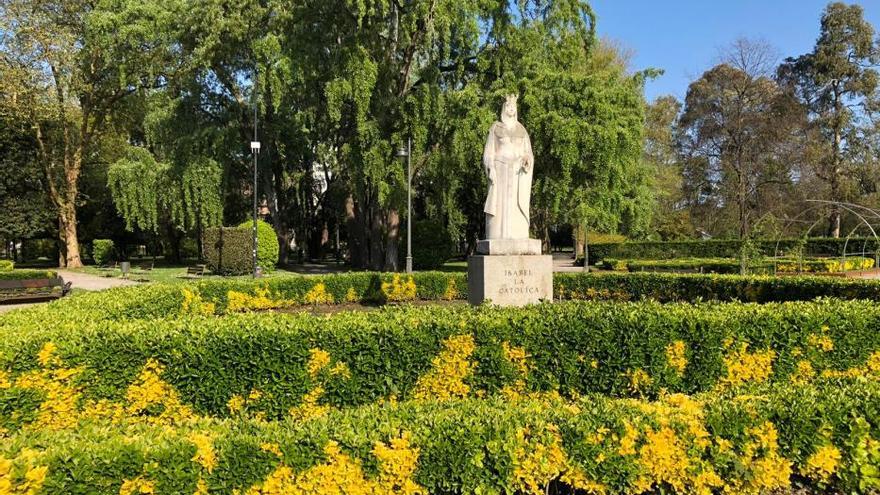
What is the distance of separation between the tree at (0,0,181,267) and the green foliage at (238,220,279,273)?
10465 millimetres

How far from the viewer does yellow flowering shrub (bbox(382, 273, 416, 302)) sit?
586 inches

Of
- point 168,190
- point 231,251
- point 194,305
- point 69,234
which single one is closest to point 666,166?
point 231,251

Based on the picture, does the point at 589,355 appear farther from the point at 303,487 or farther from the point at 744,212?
the point at 744,212

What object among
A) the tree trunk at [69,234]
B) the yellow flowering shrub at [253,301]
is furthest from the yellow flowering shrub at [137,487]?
the tree trunk at [69,234]

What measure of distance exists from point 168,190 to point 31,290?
13.1 meters

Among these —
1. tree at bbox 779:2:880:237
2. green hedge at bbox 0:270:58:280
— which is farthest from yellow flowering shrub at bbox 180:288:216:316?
tree at bbox 779:2:880:237

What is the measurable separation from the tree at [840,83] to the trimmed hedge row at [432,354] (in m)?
42.8

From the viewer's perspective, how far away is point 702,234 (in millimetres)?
46000

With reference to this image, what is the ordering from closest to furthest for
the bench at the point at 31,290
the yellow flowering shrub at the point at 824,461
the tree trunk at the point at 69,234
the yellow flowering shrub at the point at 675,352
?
the yellow flowering shrub at the point at 824,461 < the yellow flowering shrub at the point at 675,352 < the bench at the point at 31,290 < the tree trunk at the point at 69,234

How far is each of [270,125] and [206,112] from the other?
3359 millimetres

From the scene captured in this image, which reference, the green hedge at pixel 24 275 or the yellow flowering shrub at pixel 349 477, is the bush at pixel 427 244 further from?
the yellow flowering shrub at pixel 349 477

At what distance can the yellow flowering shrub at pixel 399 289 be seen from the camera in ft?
48.9

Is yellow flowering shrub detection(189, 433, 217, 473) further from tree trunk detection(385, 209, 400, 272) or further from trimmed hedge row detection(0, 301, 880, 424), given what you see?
tree trunk detection(385, 209, 400, 272)

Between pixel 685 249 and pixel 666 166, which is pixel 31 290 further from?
pixel 666 166
